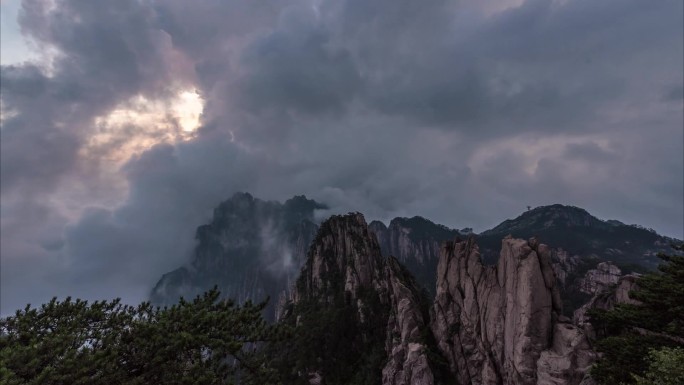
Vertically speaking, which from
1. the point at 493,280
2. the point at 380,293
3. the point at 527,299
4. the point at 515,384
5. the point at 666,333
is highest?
the point at 380,293

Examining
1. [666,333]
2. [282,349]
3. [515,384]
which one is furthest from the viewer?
[282,349]

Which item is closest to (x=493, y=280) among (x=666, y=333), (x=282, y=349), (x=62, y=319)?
(x=666, y=333)

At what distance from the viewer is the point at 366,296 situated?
94125mm

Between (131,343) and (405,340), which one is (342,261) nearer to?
(405,340)

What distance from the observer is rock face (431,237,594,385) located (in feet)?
139

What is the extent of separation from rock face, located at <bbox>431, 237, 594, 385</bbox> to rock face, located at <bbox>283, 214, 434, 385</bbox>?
599 cm

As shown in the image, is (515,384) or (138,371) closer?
(138,371)

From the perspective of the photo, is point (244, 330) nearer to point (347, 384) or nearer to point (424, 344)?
point (424, 344)

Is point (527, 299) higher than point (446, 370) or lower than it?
higher

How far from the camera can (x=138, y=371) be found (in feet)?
69.2

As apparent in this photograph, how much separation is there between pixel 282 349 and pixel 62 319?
279 ft

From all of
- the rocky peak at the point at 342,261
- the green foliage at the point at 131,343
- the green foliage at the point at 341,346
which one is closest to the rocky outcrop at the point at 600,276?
the rocky peak at the point at 342,261

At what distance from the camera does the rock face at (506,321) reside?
1671 inches

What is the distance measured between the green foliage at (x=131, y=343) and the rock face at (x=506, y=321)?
34.8 metres
